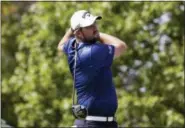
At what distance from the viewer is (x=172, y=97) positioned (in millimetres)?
11789

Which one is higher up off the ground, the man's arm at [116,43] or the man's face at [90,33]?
the man's face at [90,33]

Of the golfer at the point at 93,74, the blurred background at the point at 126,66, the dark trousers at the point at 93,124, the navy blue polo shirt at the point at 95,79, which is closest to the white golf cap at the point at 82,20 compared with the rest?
the golfer at the point at 93,74

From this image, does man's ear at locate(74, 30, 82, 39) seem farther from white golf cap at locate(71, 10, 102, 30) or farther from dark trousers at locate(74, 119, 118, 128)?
dark trousers at locate(74, 119, 118, 128)

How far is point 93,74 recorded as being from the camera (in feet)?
14.4

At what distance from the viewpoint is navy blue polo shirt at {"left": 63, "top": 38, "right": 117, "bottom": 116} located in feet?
14.2

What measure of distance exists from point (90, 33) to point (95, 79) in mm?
319

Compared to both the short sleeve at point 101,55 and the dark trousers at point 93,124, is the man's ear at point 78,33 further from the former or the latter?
the dark trousers at point 93,124

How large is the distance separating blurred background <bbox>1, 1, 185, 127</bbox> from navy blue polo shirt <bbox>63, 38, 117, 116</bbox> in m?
6.81

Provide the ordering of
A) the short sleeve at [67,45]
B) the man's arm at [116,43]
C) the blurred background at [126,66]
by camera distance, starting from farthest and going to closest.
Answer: the blurred background at [126,66] → the short sleeve at [67,45] → the man's arm at [116,43]

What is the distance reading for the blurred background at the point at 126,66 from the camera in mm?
11422

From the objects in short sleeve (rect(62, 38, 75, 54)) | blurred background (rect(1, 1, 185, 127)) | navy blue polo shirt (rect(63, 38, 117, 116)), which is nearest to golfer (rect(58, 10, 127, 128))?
navy blue polo shirt (rect(63, 38, 117, 116))

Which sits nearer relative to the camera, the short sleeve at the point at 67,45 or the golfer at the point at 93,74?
the golfer at the point at 93,74

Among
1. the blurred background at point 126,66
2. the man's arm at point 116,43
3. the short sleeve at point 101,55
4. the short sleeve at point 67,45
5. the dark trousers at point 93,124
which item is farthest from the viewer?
the blurred background at point 126,66

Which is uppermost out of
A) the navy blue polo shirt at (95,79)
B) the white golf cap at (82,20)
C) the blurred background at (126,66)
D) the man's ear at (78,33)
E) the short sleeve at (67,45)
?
the white golf cap at (82,20)
